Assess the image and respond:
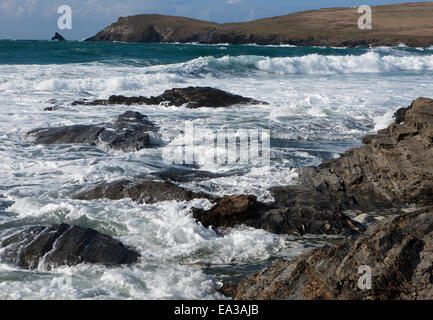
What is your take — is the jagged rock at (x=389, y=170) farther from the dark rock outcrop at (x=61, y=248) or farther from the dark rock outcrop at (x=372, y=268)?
the dark rock outcrop at (x=61, y=248)

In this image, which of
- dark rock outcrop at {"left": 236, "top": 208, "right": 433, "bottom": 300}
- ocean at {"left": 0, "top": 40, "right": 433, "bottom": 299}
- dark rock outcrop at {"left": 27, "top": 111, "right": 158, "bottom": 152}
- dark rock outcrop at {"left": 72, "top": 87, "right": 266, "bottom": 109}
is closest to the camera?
dark rock outcrop at {"left": 236, "top": 208, "right": 433, "bottom": 300}

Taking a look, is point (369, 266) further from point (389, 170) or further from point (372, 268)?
point (389, 170)

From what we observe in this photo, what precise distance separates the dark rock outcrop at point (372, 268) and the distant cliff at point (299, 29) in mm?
65178

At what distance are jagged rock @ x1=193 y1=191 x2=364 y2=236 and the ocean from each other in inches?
6.6

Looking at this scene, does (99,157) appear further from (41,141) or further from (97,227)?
(97,227)

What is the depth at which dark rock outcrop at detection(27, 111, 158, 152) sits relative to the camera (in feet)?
34.9

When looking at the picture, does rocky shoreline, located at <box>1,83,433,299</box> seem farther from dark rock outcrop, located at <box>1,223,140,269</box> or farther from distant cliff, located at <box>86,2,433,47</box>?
distant cliff, located at <box>86,2,433,47</box>

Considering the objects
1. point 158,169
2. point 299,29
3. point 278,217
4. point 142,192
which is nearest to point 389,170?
point 278,217

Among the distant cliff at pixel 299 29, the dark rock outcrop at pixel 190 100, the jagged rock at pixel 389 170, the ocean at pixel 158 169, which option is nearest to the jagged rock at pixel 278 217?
the ocean at pixel 158 169

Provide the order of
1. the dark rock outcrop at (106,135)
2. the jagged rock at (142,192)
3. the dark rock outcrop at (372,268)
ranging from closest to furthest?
the dark rock outcrop at (372,268), the jagged rock at (142,192), the dark rock outcrop at (106,135)

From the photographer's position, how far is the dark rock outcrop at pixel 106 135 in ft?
34.9

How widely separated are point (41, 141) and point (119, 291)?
7.27m

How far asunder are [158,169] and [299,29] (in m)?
75.9

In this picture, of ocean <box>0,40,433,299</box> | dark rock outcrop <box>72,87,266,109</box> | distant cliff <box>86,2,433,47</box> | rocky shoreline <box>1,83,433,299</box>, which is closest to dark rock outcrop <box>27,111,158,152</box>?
ocean <box>0,40,433,299</box>
